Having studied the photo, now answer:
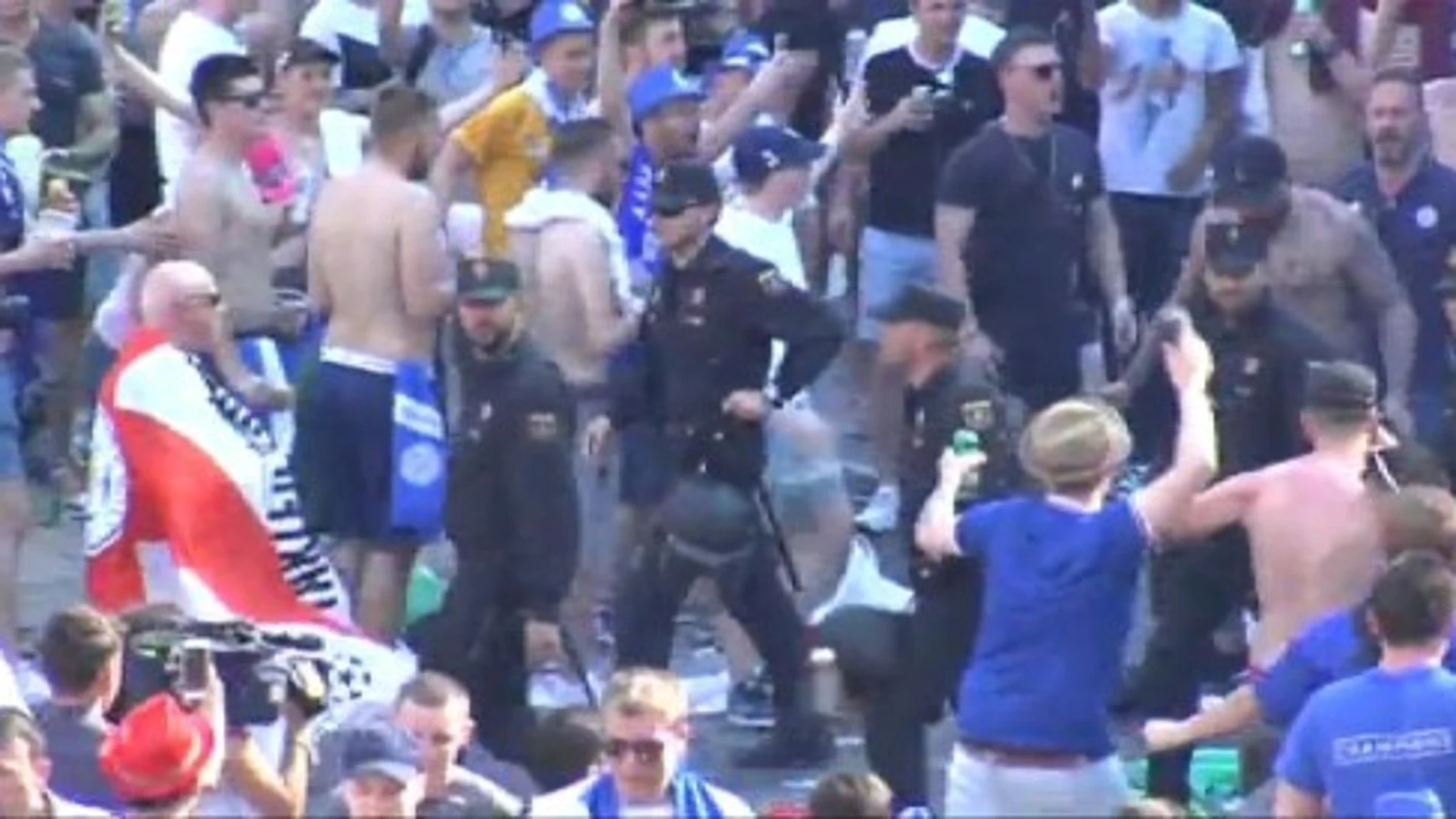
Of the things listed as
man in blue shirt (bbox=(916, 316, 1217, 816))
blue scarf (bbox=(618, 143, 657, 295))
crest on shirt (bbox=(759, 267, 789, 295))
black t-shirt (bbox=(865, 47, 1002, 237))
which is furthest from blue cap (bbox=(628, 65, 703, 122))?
man in blue shirt (bbox=(916, 316, 1217, 816))

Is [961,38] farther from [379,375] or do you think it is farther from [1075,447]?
[1075,447]

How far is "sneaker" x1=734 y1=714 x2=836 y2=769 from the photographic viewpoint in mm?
13375

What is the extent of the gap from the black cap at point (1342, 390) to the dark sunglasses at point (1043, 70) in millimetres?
3189

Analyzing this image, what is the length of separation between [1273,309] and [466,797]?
3902 millimetres

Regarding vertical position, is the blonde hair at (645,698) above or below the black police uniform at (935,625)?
above

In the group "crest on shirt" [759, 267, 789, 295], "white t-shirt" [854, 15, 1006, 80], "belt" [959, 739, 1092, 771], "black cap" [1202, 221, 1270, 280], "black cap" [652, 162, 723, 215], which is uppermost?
"white t-shirt" [854, 15, 1006, 80]

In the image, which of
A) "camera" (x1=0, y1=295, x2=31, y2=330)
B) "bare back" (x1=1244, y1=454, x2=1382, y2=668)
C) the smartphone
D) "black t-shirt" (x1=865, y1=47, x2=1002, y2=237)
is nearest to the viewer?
the smartphone

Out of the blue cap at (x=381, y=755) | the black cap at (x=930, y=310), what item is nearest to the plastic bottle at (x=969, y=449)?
the black cap at (x=930, y=310)

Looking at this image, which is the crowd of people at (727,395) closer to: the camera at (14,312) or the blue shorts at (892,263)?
the blue shorts at (892,263)

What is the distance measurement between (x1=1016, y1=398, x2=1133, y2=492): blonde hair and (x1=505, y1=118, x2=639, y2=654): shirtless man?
11.1ft

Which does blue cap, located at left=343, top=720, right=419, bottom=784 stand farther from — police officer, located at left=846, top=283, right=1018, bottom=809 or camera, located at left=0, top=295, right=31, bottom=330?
camera, located at left=0, top=295, right=31, bottom=330

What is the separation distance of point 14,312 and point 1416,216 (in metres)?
4.54

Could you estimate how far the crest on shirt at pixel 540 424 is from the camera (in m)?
13.0

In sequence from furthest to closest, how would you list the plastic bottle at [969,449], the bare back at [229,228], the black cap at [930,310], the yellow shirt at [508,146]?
1. the yellow shirt at [508,146]
2. the bare back at [229,228]
3. the black cap at [930,310]
4. the plastic bottle at [969,449]
